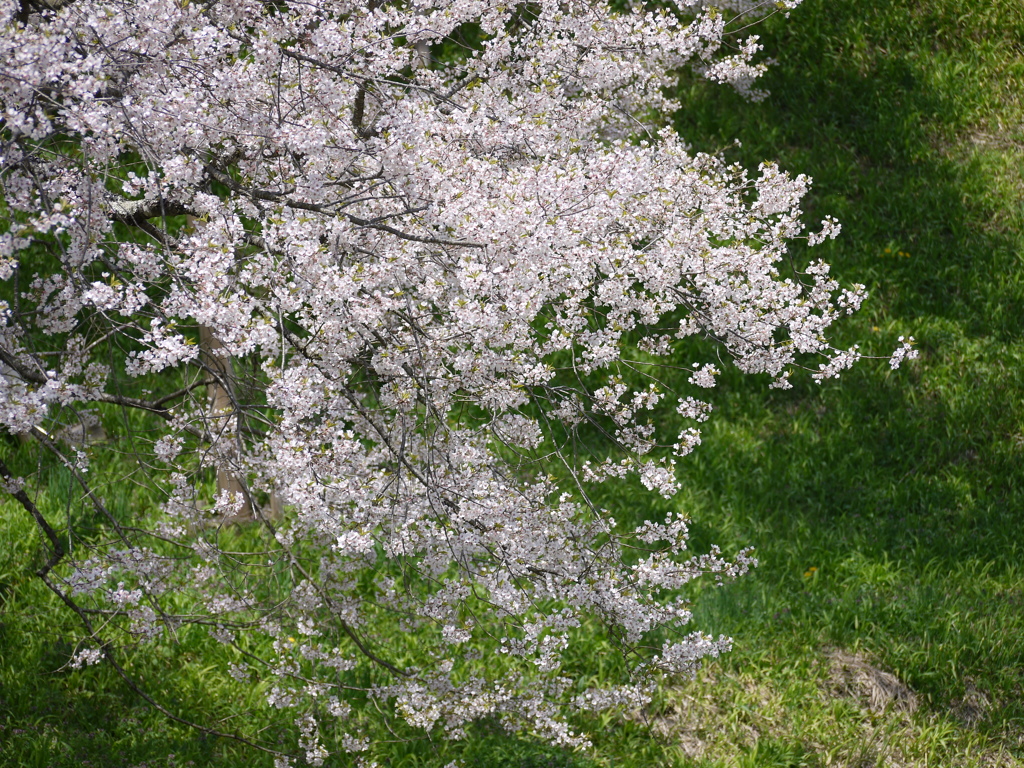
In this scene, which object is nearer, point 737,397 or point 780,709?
point 780,709

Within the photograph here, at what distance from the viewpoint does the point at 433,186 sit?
3.37 metres

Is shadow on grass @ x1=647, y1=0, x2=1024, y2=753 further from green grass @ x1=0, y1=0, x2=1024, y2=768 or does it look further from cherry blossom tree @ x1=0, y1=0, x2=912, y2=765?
cherry blossom tree @ x1=0, y1=0, x2=912, y2=765

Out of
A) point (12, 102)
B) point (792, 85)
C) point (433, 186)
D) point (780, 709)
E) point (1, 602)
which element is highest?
point (12, 102)

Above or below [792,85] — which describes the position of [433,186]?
above

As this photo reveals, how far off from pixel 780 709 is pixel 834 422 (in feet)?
9.58

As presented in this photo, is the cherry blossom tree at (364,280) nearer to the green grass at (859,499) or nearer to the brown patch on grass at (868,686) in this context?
the green grass at (859,499)

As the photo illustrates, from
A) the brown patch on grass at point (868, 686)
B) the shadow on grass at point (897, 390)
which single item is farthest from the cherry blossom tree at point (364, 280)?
the shadow on grass at point (897, 390)

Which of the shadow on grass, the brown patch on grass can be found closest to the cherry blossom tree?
the brown patch on grass

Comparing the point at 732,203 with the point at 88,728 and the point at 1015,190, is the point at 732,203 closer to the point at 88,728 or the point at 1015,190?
the point at 88,728

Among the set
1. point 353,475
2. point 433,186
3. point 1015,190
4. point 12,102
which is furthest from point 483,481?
point 1015,190

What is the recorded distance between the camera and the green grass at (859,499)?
16.4 feet

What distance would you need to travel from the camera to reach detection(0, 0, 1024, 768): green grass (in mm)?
4996

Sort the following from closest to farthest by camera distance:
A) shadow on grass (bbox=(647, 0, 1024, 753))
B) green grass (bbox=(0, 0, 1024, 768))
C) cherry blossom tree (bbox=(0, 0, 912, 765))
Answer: cherry blossom tree (bbox=(0, 0, 912, 765)), green grass (bbox=(0, 0, 1024, 768)), shadow on grass (bbox=(647, 0, 1024, 753))

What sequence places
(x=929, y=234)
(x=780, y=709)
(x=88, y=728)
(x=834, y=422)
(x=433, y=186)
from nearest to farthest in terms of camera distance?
(x=433, y=186) < (x=88, y=728) < (x=780, y=709) < (x=834, y=422) < (x=929, y=234)
